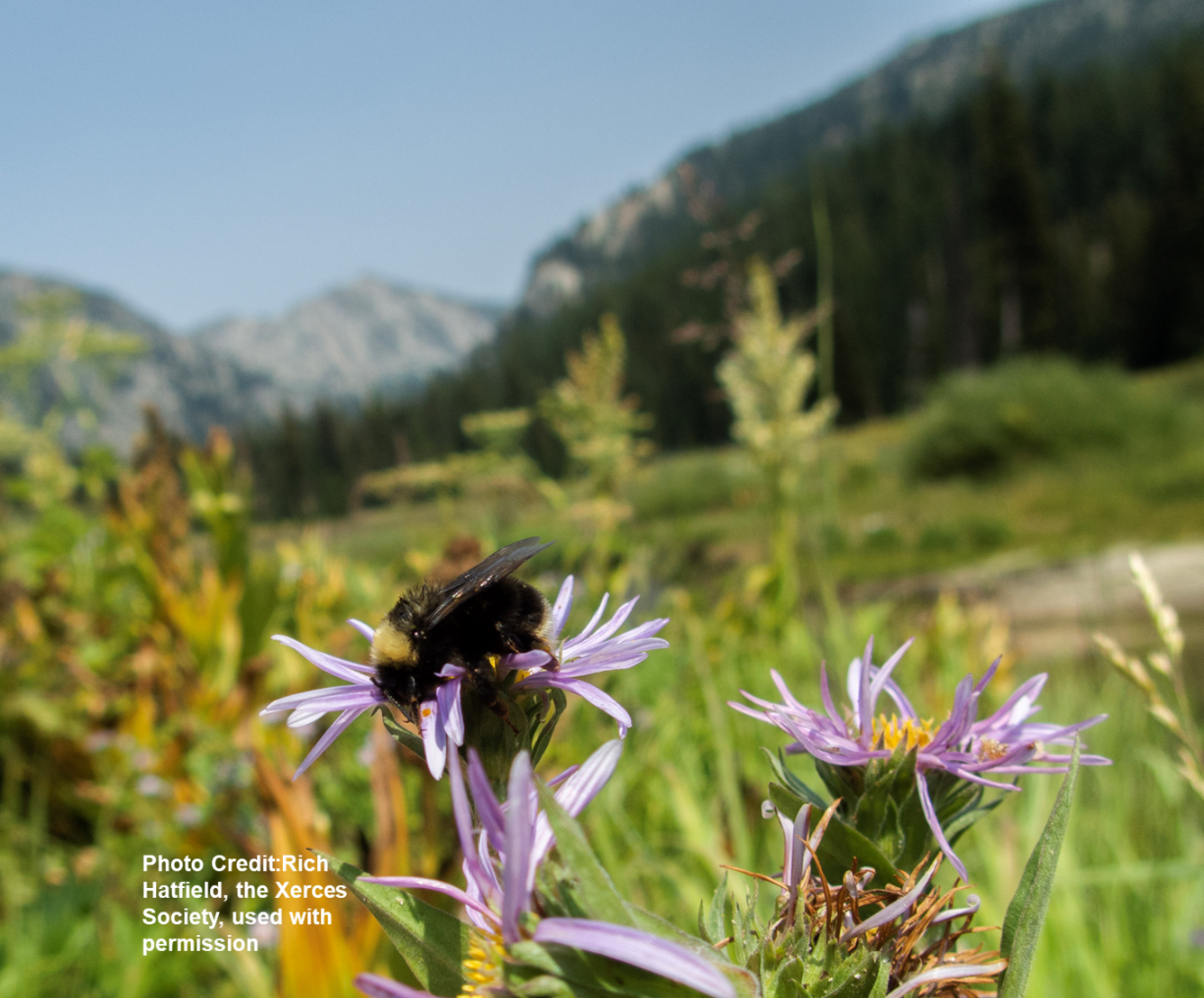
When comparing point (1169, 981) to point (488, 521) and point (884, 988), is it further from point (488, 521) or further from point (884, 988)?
point (488, 521)

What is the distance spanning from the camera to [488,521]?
182 inches

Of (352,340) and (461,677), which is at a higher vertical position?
(352,340)

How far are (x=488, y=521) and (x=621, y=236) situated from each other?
3517 inches

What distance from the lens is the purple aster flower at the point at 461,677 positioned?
351 millimetres

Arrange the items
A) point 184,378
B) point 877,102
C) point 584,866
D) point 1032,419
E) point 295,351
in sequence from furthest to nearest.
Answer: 1. point 295,351
2. point 184,378
3. point 877,102
4. point 1032,419
5. point 584,866

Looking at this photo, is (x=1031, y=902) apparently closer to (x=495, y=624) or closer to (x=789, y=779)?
(x=789, y=779)

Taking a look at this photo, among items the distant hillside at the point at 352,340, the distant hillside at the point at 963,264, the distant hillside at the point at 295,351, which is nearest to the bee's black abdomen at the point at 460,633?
the distant hillside at the point at 963,264

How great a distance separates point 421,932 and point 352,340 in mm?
→ 103971

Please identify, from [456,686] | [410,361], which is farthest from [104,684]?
[410,361]

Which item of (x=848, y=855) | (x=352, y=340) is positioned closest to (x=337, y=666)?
(x=848, y=855)

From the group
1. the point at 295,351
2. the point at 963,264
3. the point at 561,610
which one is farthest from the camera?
the point at 295,351

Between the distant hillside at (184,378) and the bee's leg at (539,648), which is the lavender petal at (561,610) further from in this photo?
the distant hillside at (184,378)

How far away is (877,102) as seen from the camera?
108 metres

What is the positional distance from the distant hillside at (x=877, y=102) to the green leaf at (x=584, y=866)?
245ft
